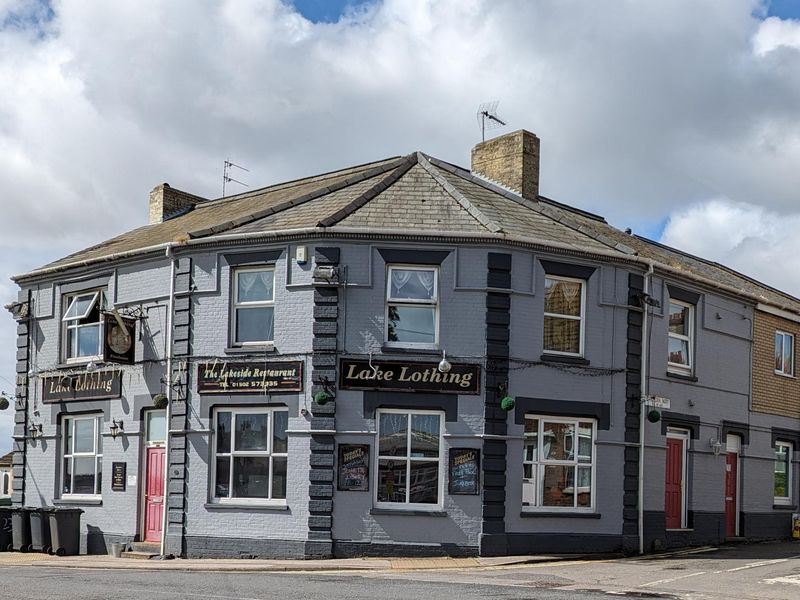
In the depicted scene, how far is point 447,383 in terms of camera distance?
2039 centimetres

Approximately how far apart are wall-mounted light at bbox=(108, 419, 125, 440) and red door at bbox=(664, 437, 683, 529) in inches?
471

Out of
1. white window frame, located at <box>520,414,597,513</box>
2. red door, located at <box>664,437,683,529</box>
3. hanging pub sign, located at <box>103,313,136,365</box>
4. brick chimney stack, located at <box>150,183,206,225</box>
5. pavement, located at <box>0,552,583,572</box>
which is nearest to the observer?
pavement, located at <box>0,552,583,572</box>

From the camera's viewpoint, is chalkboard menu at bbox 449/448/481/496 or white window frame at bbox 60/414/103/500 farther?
white window frame at bbox 60/414/103/500

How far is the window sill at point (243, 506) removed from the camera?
20.5 metres

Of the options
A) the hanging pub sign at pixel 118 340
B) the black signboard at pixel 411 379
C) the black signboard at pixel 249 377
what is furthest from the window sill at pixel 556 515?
the hanging pub sign at pixel 118 340

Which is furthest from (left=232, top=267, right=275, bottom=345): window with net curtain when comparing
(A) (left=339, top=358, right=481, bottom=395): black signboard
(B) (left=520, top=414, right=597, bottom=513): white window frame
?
(B) (left=520, top=414, right=597, bottom=513): white window frame

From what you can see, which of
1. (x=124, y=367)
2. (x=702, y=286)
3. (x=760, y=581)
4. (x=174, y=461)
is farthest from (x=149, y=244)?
(x=760, y=581)

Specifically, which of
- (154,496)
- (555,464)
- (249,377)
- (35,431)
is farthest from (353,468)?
(35,431)

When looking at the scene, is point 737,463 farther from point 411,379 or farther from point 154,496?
point 154,496

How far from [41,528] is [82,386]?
328cm

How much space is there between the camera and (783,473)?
92.0ft

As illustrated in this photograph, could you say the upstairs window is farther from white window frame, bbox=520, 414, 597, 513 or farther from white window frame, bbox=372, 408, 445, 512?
white window frame, bbox=372, 408, 445, 512

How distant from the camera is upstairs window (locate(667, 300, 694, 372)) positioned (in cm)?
2377

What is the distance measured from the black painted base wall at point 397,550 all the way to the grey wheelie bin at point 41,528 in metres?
6.90
